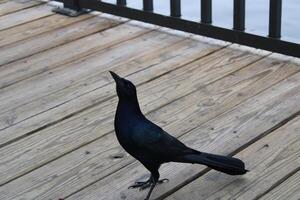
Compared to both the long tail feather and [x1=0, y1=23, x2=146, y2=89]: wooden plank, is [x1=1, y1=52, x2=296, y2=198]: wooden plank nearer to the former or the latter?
the long tail feather

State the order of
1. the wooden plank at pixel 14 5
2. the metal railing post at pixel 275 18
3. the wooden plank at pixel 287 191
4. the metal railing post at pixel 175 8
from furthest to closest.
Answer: the wooden plank at pixel 14 5, the metal railing post at pixel 175 8, the metal railing post at pixel 275 18, the wooden plank at pixel 287 191

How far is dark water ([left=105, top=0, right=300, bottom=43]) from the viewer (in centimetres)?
323

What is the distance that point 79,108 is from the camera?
8.40ft

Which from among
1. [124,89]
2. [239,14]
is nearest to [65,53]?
[239,14]

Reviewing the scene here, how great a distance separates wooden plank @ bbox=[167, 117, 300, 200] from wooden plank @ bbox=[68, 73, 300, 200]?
0.04 meters

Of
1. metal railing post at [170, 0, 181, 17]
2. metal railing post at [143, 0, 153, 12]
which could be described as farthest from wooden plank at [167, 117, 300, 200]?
metal railing post at [143, 0, 153, 12]

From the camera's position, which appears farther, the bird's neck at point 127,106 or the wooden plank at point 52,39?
the wooden plank at point 52,39

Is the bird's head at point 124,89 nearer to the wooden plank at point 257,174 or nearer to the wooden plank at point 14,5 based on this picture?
the wooden plank at point 257,174

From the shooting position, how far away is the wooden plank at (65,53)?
291 centimetres

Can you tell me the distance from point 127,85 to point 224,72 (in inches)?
39.8

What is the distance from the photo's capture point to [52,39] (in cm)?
327

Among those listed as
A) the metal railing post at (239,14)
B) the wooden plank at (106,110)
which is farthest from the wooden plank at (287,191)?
the metal railing post at (239,14)

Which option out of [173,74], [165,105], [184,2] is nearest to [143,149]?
[165,105]

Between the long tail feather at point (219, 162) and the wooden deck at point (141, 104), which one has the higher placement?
the long tail feather at point (219, 162)
